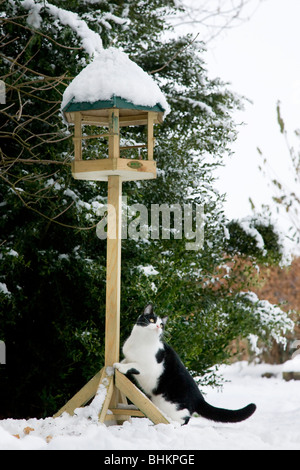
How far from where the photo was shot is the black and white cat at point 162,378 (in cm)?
314

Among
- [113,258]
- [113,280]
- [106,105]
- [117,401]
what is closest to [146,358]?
[117,401]

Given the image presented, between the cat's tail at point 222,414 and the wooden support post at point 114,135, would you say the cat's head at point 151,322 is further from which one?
the wooden support post at point 114,135

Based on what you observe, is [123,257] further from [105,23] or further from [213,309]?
[105,23]

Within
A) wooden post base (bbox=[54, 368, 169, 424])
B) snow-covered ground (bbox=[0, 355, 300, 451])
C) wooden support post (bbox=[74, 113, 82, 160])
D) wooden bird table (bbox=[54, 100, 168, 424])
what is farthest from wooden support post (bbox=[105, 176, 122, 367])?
snow-covered ground (bbox=[0, 355, 300, 451])

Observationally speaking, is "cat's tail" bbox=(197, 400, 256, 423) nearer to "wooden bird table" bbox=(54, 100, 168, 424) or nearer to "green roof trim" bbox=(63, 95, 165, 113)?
"wooden bird table" bbox=(54, 100, 168, 424)

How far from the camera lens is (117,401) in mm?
3197

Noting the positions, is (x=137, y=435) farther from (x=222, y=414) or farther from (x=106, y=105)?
(x=106, y=105)

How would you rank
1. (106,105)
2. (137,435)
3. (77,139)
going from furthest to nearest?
1. (77,139)
2. (106,105)
3. (137,435)

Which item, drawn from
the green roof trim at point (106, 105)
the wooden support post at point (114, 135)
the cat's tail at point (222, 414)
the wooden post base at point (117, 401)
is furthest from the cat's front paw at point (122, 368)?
the green roof trim at point (106, 105)

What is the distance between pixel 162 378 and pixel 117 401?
0.30 meters

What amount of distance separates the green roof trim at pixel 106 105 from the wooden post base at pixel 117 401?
1484 mm

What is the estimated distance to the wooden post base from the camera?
9.77 feet

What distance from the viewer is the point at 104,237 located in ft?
14.3

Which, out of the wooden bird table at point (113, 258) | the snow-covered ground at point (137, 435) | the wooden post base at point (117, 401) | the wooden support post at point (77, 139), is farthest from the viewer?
the wooden support post at point (77, 139)
